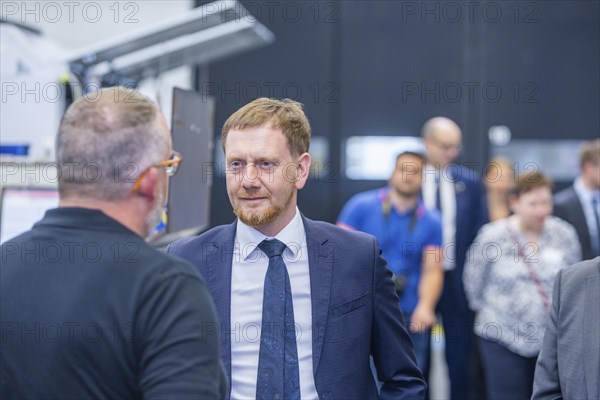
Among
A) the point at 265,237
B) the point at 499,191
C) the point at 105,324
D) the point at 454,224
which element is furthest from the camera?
the point at 499,191

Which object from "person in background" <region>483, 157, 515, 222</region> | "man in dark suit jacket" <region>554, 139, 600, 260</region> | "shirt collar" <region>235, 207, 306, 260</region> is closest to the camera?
"shirt collar" <region>235, 207, 306, 260</region>

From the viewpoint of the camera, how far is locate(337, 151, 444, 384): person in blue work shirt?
167 inches

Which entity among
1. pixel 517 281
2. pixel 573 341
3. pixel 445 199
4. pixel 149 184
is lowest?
pixel 517 281

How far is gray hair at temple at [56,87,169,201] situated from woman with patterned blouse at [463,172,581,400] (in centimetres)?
277

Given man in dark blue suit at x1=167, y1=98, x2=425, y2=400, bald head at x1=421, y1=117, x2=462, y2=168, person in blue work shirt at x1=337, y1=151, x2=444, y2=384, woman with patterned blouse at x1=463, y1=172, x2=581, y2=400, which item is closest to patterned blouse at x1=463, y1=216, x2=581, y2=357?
woman with patterned blouse at x1=463, y1=172, x2=581, y2=400

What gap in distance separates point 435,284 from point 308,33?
2.74m

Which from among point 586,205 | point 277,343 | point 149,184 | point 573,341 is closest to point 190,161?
point 277,343

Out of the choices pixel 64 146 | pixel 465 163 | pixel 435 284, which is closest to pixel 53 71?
pixel 435 284

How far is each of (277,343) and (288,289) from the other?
0.45 feet

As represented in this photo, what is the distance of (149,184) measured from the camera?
143cm

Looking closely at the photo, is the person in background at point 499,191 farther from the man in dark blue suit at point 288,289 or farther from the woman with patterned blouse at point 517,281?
the man in dark blue suit at point 288,289

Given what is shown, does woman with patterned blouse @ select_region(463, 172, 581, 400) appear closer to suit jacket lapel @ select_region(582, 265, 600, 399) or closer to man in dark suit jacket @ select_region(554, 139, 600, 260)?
man in dark suit jacket @ select_region(554, 139, 600, 260)

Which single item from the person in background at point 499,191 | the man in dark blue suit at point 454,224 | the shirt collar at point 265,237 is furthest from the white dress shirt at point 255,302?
the person in background at point 499,191

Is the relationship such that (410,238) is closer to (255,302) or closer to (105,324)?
(255,302)
